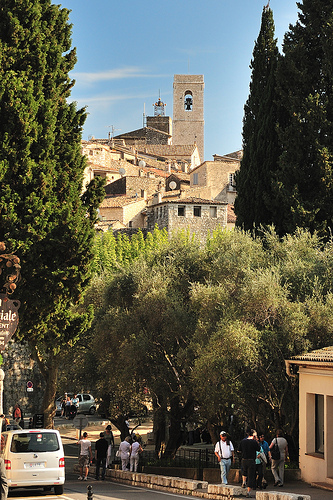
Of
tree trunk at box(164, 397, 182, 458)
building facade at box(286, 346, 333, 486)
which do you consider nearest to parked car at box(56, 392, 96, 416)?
tree trunk at box(164, 397, 182, 458)

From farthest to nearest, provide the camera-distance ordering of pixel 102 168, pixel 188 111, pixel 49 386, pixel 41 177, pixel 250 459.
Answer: pixel 188 111
pixel 102 168
pixel 49 386
pixel 41 177
pixel 250 459

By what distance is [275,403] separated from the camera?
22.3 metres

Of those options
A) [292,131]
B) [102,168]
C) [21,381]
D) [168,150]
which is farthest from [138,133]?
[292,131]

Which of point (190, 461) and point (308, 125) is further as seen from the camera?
point (308, 125)

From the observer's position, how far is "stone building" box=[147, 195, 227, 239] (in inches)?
2655

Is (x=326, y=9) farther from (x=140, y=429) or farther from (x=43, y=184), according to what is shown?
(x=140, y=429)

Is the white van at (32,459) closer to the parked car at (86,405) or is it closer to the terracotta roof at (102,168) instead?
the parked car at (86,405)

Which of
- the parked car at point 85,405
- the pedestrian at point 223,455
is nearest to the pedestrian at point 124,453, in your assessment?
the pedestrian at point 223,455

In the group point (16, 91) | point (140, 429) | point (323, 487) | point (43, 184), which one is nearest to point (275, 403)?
point (323, 487)

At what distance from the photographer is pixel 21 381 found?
177ft

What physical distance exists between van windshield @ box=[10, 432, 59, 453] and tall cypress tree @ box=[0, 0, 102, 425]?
4753mm

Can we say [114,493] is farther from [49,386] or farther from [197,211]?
[197,211]

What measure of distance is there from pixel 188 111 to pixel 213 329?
→ 130557mm

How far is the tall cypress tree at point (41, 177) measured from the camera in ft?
70.5
